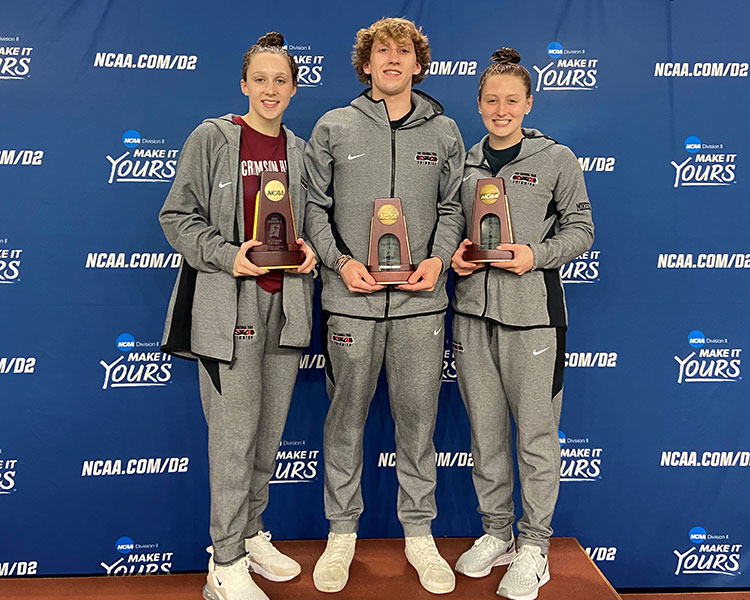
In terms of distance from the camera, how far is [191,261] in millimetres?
1647

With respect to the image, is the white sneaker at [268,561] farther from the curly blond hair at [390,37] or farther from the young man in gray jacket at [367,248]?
the curly blond hair at [390,37]

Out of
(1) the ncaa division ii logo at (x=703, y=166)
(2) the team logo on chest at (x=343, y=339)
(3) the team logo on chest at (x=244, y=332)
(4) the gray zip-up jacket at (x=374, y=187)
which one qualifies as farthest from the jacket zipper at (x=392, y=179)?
(1) the ncaa division ii logo at (x=703, y=166)

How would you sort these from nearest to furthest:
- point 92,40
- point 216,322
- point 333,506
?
1. point 216,322
2. point 333,506
3. point 92,40

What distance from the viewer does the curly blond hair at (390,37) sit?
66.8 inches

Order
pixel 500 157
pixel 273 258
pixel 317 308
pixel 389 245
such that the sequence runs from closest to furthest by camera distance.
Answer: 1. pixel 273 258
2. pixel 389 245
3. pixel 500 157
4. pixel 317 308

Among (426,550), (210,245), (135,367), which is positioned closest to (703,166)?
(426,550)

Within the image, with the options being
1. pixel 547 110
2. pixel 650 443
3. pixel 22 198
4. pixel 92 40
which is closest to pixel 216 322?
pixel 22 198

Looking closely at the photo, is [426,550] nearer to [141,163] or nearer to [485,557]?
[485,557]

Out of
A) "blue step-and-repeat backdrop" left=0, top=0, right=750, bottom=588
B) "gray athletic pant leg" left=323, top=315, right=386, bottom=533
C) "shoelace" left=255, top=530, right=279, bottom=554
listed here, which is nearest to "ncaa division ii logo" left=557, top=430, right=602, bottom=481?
"blue step-and-repeat backdrop" left=0, top=0, right=750, bottom=588

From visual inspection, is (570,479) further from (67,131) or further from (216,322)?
(67,131)

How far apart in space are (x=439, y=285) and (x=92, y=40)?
147 centimetres

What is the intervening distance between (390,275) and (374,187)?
0.88 feet

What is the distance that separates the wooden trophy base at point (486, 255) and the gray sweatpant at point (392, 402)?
20 cm

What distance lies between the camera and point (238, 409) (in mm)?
1657
